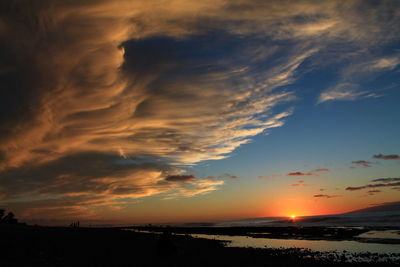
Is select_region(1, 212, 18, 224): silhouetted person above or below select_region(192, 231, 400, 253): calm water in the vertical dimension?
above

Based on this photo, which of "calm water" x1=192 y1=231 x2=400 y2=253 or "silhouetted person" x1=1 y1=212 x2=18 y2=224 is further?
"silhouetted person" x1=1 y1=212 x2=18 y2=224

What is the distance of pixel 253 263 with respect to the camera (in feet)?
86.0

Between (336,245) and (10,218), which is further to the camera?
(10,218)

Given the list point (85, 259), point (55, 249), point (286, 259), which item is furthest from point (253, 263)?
point (55, 249)

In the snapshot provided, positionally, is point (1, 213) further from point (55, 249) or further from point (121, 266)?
point (121, 266)

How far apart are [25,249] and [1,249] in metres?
1.78

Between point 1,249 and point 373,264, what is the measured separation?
30661 mm

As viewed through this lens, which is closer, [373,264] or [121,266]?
[121,266]

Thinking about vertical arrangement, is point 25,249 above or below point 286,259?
above

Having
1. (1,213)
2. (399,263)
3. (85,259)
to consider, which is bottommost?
(399,263)

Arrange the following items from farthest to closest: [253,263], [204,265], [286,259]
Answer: [286,259] → [253,263] → [204,265]

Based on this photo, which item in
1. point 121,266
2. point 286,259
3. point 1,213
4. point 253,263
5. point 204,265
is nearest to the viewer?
point 121,266

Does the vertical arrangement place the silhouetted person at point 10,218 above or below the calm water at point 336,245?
above

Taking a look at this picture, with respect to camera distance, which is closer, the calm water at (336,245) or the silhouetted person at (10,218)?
the calm water at (336,245)
